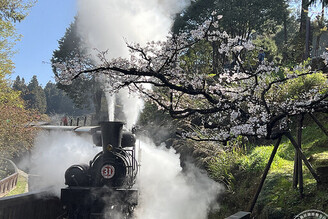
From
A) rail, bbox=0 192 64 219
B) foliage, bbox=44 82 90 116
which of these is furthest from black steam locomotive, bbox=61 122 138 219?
foliage, bbox=44 82 90 116

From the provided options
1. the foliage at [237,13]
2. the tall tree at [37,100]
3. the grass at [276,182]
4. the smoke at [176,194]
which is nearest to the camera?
the grass at [276,182]

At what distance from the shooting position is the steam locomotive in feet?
26.1

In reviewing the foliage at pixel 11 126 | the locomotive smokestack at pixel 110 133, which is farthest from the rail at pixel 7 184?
the locomotive smokestack at pixel 110 133

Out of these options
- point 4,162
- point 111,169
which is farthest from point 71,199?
point 4,162

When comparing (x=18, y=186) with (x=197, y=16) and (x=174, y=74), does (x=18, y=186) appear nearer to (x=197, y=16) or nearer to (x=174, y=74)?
(x=174, y=74)

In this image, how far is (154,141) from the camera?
67.4 ft

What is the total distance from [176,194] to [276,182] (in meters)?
4.52

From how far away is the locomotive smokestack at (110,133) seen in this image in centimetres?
838

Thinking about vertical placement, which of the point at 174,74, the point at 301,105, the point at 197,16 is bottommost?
the point at 301,105

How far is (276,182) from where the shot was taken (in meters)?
7.01

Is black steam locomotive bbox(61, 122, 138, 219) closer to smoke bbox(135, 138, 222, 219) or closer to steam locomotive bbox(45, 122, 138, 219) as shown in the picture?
steam locomotive bbox(45, 122, 138, 219)

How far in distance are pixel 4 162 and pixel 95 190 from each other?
1603cm

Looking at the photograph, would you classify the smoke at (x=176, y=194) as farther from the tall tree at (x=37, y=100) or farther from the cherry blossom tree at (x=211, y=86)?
the tall tree at (x=37, y=100)

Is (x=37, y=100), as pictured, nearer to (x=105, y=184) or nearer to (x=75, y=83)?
(x=75, y=83)
